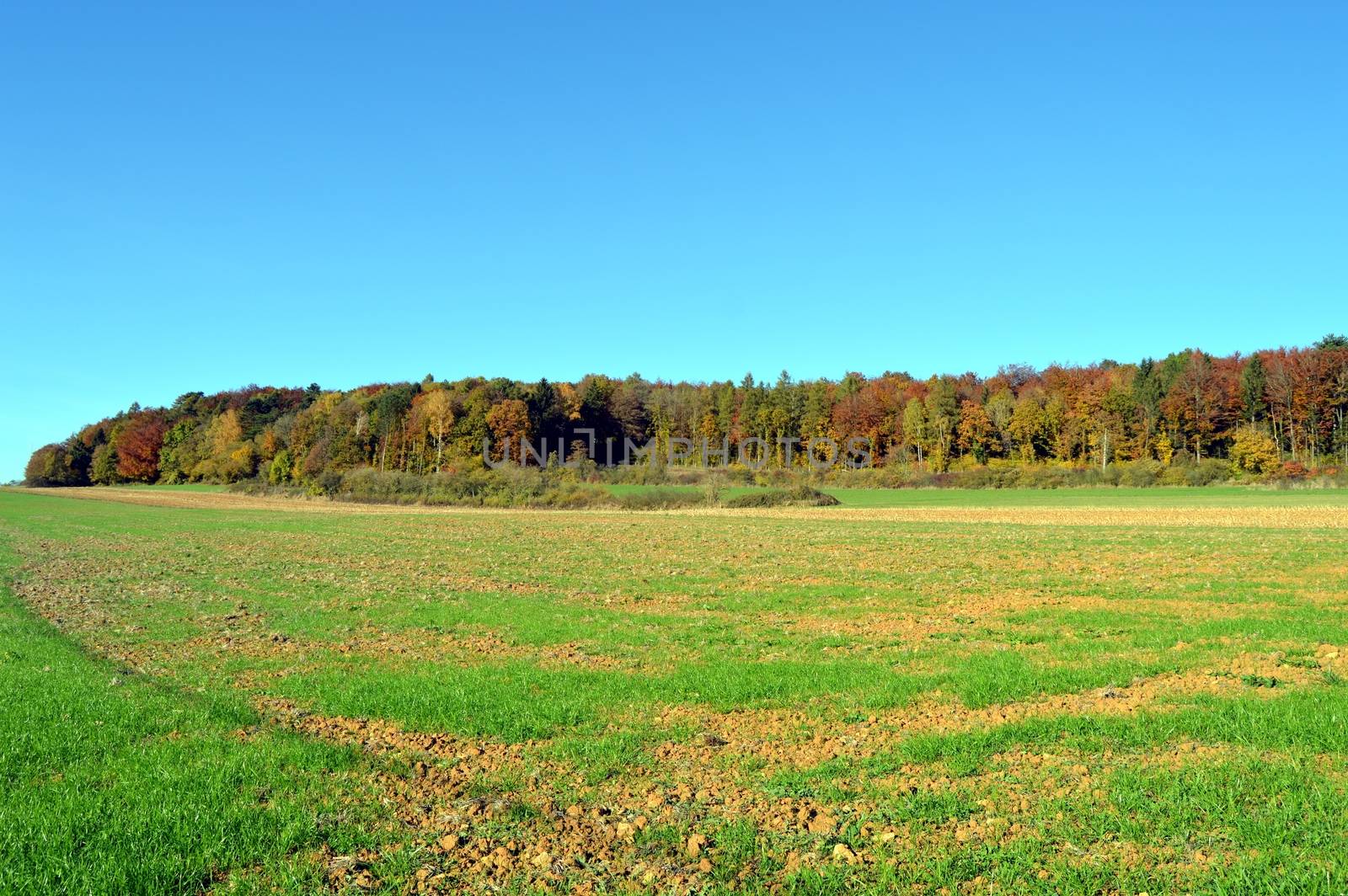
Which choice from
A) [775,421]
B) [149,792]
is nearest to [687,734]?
[149,792]

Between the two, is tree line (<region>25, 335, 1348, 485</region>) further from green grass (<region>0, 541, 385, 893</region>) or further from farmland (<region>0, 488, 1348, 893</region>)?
green grass (<region>0, 541, 385, 893</region>)

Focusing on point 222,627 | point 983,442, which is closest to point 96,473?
point 983,442

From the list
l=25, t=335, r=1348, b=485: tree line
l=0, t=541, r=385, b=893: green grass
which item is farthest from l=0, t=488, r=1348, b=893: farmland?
l=25, t=335, r=1348, b=485: tree line

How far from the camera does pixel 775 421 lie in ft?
384

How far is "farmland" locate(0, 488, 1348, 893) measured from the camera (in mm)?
5621

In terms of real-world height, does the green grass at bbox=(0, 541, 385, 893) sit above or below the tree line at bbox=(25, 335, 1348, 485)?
below

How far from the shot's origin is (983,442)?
103 meters

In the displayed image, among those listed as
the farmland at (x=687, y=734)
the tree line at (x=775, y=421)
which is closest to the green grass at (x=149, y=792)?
the farmland at (x=687, y=734)

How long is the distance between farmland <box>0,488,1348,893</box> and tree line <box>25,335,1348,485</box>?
78.3 meters

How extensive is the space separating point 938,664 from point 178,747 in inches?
358

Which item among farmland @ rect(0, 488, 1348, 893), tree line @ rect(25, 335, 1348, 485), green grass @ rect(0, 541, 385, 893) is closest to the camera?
green grass @ rect(0, 541, 385, 893)

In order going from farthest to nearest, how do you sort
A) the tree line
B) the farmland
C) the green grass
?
the tree line
the farmland
the green grass

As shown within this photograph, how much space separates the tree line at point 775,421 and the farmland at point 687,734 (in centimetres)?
7831

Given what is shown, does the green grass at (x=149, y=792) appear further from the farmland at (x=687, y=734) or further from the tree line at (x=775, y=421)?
the tree line at (x=775, y=421)
